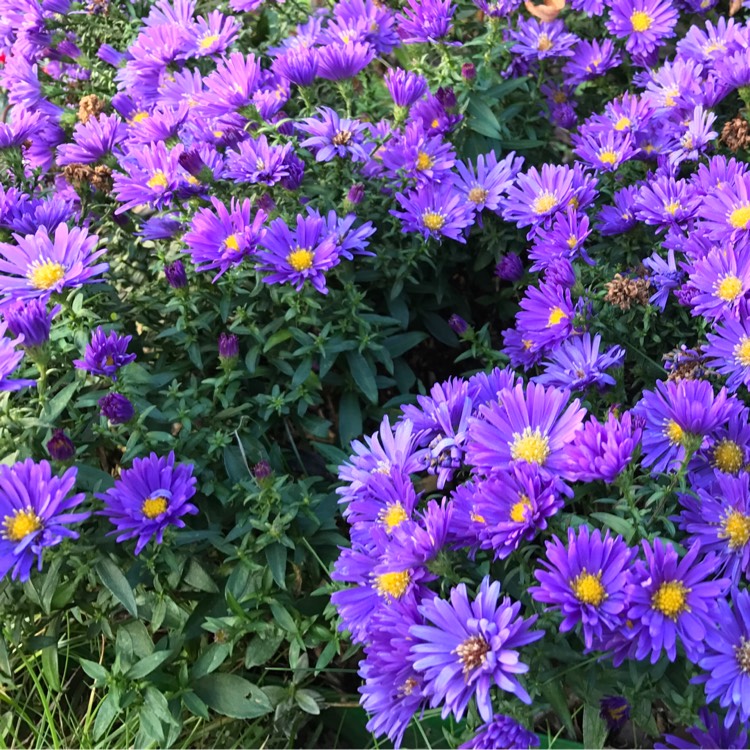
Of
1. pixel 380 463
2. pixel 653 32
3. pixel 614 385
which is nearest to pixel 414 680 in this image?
pixel 380 463

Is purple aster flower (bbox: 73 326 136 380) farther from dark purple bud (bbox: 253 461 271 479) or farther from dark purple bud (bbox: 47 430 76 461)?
dark purple bud (bbox: 253 461 271 479)

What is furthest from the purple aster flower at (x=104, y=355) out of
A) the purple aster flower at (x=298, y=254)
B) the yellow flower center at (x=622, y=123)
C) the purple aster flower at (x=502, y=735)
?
the yellow flower center at (x=622, y=123)

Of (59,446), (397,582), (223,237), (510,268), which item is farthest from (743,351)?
(59,446)

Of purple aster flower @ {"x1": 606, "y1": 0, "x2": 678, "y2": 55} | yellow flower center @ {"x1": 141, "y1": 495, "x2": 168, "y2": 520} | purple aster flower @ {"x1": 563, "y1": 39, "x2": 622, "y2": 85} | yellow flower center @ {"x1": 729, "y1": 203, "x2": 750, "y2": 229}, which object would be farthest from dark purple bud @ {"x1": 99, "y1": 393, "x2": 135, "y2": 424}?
purple aster flower @ {"x1": 606, "y1": 0, "x2": 678, "y2": 55}

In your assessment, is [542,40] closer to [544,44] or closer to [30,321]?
[544,44]

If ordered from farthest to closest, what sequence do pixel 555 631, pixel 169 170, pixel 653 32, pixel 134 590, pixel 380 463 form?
pixel 653 32, pixel 169 170, pixel 134 590, pixel 380 463, pixel 555 631

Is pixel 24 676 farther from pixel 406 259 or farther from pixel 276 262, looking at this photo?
pixel 406 259

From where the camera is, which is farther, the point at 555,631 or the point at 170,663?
Answer: the point at 170,663
